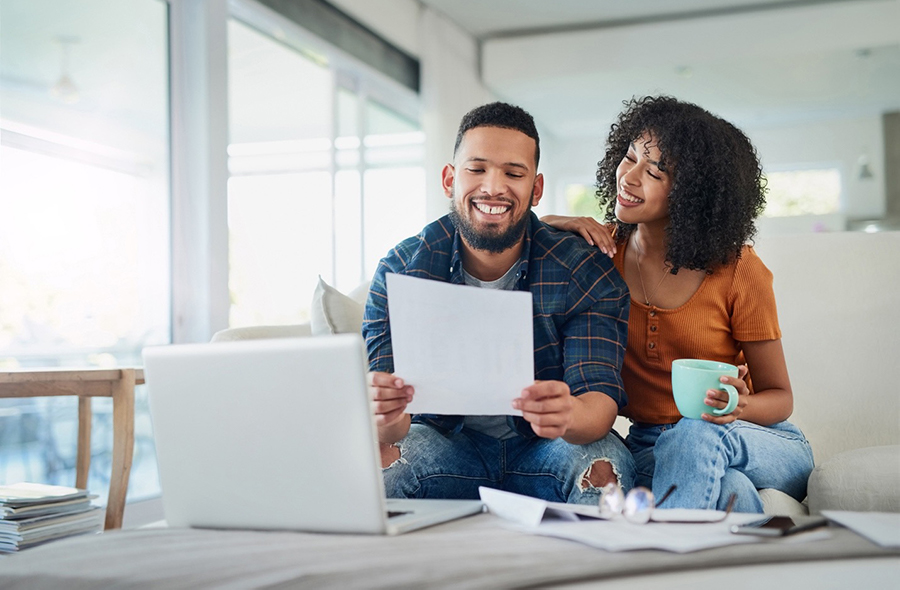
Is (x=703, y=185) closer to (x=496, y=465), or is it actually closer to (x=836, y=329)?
(x=836, y=329)

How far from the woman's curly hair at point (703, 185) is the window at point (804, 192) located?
266 inches

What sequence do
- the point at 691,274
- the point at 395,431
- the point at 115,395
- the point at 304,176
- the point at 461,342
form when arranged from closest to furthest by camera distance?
1. the point at 461,342
2. the point at 395,431
3. the point at 691,274
4. the point at 115,395
5. the point at 304,176

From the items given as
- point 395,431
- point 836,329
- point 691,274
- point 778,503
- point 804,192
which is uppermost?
point 804,192

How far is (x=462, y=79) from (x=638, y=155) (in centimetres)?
464

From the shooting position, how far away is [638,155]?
180 centimetres

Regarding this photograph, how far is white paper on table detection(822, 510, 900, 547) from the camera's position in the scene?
0.90m

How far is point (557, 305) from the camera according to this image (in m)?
1.63

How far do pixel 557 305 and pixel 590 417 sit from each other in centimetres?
28

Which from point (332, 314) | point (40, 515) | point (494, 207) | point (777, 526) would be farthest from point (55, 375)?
point (777, 526)

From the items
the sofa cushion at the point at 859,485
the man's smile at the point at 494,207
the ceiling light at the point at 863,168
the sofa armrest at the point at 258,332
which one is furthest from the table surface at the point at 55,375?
the ceiling light at the point at 863,168

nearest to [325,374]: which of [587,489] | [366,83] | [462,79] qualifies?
[587,489]

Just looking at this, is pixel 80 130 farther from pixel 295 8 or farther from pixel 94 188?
pixel 295 8

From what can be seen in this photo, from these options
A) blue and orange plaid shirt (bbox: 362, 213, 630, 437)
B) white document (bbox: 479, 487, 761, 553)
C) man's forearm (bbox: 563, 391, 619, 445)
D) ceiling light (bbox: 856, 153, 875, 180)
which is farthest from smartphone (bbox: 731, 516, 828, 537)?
ceiling light (bbox: 856, 153, 875, 180)

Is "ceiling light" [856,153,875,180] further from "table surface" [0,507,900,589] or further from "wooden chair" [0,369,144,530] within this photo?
"table surface" [0,507,900,589]
